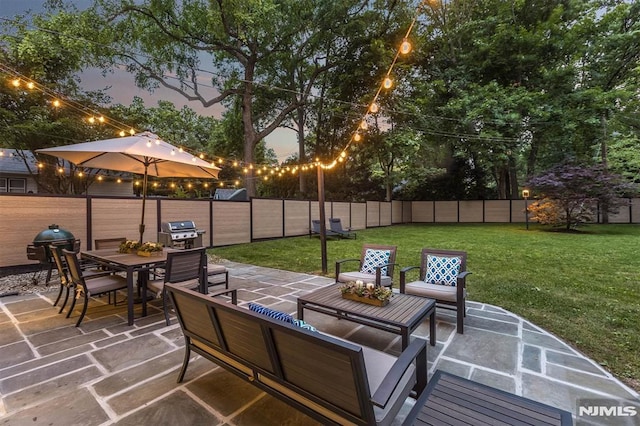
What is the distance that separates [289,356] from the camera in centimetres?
139

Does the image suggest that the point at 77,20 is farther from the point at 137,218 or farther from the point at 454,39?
the point at 454,39

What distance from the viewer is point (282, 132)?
62.4 feet

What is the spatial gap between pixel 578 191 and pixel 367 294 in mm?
13971

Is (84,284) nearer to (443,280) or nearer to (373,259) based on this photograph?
(373,259)

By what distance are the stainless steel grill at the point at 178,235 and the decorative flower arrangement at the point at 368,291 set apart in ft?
17.1

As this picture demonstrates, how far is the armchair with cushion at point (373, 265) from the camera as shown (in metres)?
3.71

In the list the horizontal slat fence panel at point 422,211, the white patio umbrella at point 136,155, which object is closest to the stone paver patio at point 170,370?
the white patio umbrella at point 136,155

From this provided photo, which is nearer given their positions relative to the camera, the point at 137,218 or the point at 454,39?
the point at 137,218

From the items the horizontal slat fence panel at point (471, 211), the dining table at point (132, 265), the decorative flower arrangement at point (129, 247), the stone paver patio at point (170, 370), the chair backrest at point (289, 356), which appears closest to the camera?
the chair backrest at point (289, 356)

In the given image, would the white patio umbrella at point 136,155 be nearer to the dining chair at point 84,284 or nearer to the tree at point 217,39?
the dining chair at point 84,284

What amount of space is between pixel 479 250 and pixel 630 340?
5563mm

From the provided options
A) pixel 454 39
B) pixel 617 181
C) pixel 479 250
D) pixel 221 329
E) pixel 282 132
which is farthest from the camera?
pixel 282 132

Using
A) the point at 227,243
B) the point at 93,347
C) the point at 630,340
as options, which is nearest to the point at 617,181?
the point at 630,340

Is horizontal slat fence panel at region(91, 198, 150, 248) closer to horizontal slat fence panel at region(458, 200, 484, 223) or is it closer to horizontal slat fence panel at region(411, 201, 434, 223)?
horizontal slat fence panel at region(411, 201, 434, 223)
